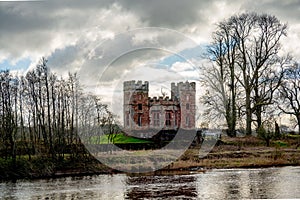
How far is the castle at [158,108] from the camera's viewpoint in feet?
47.4

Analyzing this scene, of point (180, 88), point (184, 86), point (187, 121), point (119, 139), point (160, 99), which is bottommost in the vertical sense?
point (119, 139)

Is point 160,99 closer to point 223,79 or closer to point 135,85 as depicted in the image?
point 135,85

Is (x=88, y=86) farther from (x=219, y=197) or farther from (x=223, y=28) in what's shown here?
(x=219, y=197)

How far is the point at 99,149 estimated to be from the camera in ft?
49.4

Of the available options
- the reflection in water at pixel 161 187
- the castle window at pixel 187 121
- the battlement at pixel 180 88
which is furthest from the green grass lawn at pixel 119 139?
the reflection in water at pixel 161 187

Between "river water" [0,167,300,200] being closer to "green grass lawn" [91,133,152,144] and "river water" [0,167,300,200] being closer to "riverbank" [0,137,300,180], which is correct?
"riverbank" [0,137,300,180]

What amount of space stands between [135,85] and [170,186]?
427 centimetres

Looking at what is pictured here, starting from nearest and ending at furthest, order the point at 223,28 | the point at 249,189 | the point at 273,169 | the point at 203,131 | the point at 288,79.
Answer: the point at 249,189 < the point at 273,169 < the point at 203,131 < the point at 223,28 < the point at 288,79

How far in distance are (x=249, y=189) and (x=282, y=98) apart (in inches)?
366

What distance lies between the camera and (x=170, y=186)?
1092 centimetres

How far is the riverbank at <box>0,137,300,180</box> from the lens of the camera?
1398cm

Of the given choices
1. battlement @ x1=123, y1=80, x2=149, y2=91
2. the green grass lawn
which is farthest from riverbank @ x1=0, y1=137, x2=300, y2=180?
battlement @ x1=123, y1=80, x2=149, y2=91

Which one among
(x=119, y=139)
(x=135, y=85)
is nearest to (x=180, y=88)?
(x=135, y=85)

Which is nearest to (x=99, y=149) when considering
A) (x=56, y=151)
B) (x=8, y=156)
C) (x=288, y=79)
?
(x=56, y=151)
